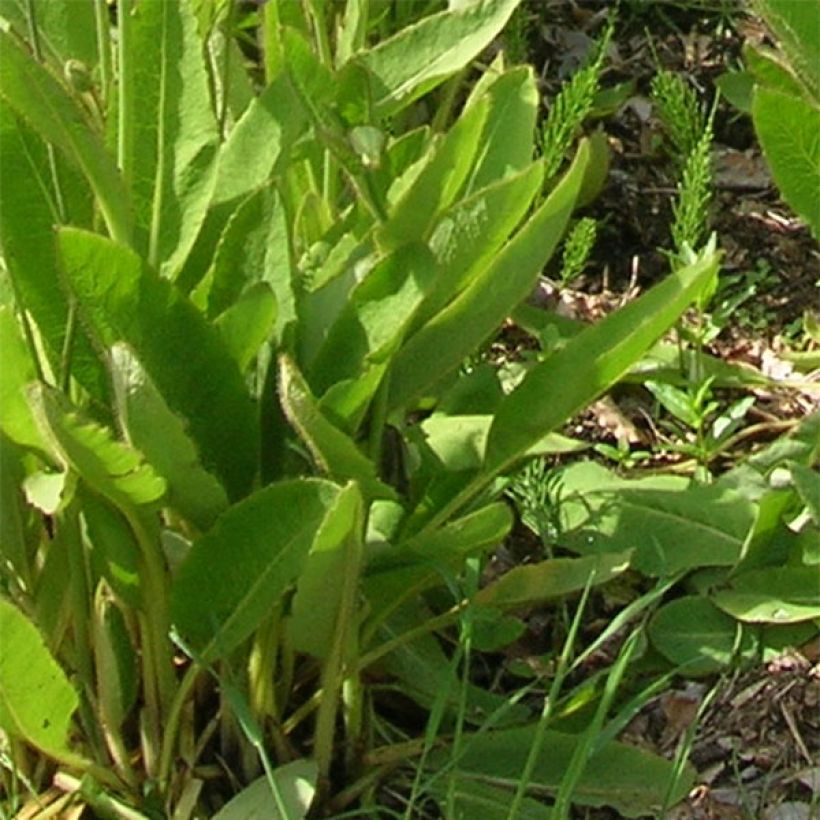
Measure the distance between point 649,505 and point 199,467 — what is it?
607 millimetres

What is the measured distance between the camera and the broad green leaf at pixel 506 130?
1805 millimetres

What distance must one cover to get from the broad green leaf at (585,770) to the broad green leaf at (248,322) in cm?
43

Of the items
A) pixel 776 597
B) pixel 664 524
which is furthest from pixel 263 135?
pixel 776 597

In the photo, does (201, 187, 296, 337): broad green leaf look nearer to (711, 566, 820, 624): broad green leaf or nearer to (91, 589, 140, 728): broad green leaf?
(91, 589, 140, 728): broad green leaf

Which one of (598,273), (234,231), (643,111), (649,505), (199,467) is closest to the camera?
(199,467)

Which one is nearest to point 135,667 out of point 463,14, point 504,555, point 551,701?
point 551,701

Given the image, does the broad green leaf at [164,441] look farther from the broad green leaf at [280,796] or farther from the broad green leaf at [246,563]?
the broad green leaf at [280,796]

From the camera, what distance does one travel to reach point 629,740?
6.16 feet

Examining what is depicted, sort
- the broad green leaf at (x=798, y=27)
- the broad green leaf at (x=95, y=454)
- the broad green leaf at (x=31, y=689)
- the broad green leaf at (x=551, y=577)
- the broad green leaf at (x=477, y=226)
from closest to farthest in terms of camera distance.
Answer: the broad green leaf at (x=95, y=454)
the broad green leaf at (x=31, y=689)
the broad green leaf at (x=477, y=226)
the broad green leaf at (x=551, y=577)
the broad green leaf at (x=798, y=27)

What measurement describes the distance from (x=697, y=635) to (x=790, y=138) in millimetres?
514

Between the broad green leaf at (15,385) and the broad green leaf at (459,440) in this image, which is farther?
the broad green leaf at (459,440)

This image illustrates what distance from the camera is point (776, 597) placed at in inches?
74.1

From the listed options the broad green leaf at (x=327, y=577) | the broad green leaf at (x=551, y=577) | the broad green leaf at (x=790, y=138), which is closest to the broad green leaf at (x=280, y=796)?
the broad green leaf at (x=327, y=577)

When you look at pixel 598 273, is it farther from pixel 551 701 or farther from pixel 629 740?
pixel 551 701
